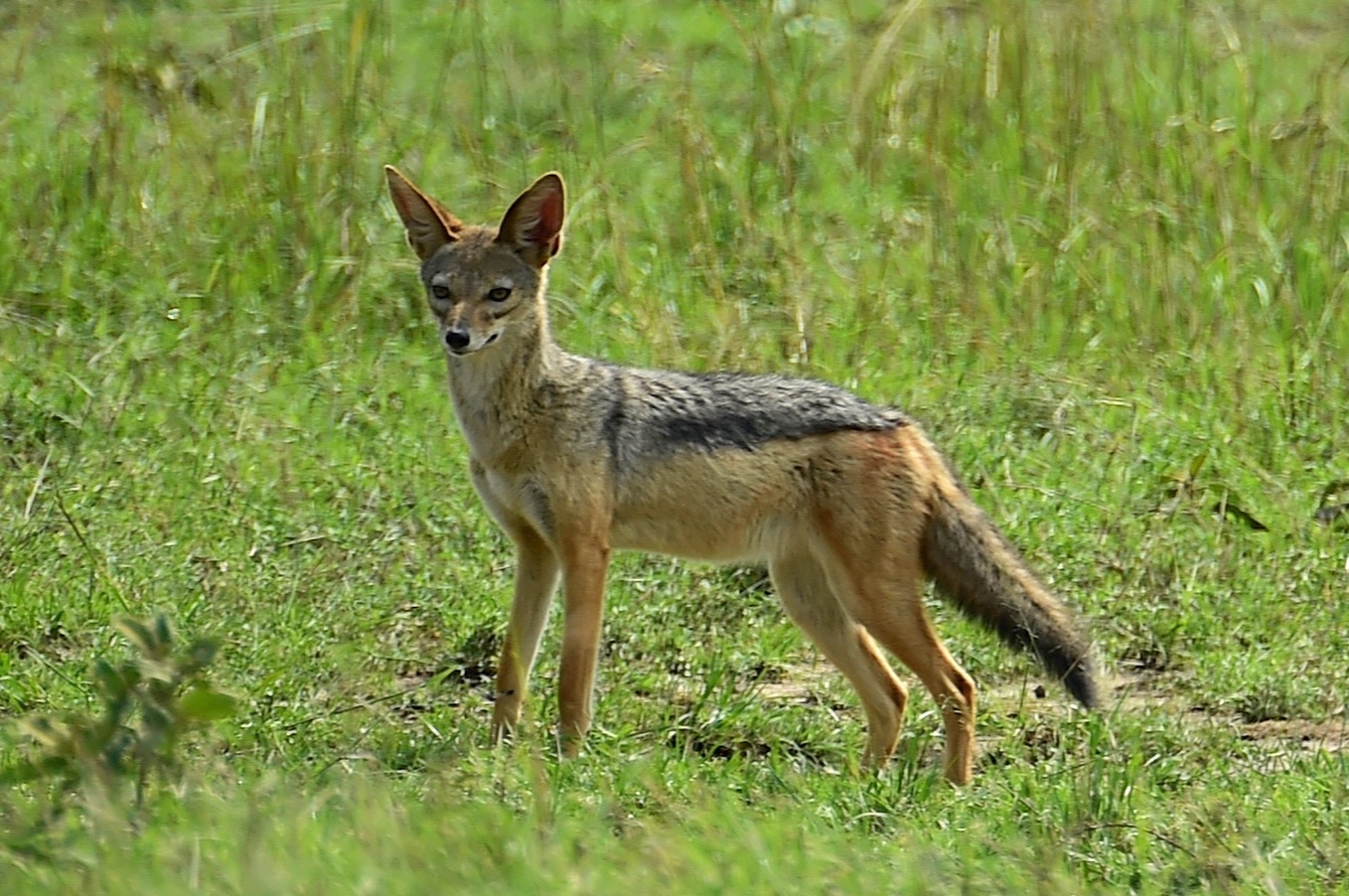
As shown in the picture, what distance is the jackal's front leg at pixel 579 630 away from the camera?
5805 mm

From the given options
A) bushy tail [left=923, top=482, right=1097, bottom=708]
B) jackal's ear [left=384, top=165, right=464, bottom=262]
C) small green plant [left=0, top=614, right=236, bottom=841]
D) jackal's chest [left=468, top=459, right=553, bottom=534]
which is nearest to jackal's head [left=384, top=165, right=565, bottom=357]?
jackal's ear [left=384, top=165, right=464, bottom=262]

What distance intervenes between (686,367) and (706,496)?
206 cm

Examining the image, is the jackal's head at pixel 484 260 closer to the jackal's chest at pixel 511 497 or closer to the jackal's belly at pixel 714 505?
the jackal's chest at pixel 511 497

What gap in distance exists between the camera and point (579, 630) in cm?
582

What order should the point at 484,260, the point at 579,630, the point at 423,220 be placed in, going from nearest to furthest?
the point at 579,630
the point at 484,260
the point at 423,220

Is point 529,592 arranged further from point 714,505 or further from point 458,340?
point 458,340

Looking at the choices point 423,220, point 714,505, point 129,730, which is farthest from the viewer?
point 423,220

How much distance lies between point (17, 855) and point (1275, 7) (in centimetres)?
1030

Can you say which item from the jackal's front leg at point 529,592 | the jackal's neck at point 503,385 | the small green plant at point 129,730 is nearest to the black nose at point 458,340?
the jackal's neck at point 503,385

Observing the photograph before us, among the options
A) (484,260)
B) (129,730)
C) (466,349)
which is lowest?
(129,730)

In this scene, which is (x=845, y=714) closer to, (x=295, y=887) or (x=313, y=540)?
(x=313, y=540)

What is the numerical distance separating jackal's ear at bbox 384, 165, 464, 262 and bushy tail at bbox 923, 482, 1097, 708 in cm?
165

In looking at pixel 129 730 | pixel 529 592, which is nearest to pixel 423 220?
pixel 529 592

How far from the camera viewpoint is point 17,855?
3.82 metres
